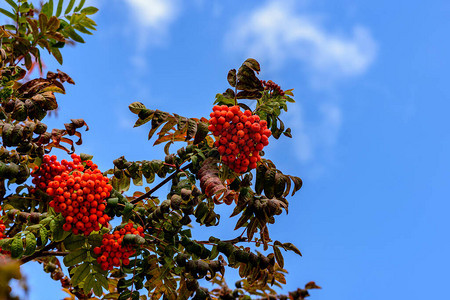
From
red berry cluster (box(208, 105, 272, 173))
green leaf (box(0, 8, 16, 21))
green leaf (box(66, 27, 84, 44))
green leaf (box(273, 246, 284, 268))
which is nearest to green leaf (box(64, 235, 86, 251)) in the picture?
red berry cluster (box(208, 105, 272, 173))

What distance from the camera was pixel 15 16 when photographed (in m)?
3.98

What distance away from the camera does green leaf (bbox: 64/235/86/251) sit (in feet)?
9.78

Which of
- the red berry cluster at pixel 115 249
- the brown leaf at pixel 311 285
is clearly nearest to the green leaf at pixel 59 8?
the red berry cluster at pixel 115 249

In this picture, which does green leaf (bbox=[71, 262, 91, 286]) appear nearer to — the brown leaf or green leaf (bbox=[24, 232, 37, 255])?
green leaf (bbox=[24, 232, 37, 255])

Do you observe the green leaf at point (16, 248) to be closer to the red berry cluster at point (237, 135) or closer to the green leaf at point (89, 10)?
the red berry cluster at point (237, 135)

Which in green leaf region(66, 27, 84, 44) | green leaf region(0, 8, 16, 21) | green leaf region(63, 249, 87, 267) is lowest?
green leaf region(63, 249, 87, 267)

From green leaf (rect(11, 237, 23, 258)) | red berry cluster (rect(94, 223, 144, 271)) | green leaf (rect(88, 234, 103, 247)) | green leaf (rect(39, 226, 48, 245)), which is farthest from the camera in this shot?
green leaf (rect(88, 234, 103, 247))

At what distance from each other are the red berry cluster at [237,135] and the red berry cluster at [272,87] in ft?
1.17

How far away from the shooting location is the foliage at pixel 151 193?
2770 millimetres

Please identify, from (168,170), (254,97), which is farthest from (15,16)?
(254,97)

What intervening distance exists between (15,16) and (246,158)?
8.85 ft

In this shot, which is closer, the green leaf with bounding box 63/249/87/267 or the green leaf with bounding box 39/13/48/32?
the green leaf with bounding box 63/249/87/267

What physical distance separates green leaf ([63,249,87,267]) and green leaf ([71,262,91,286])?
45 millimetres

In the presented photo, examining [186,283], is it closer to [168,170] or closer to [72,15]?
[168,170]
